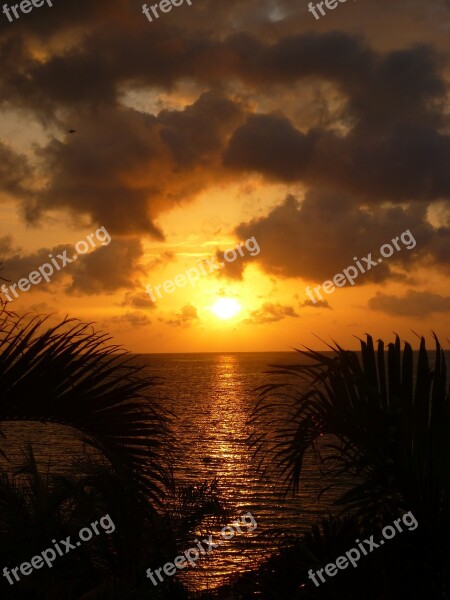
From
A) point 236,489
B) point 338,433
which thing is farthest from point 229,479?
point 338,433

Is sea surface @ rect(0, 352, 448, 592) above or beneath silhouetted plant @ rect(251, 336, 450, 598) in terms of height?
beneath

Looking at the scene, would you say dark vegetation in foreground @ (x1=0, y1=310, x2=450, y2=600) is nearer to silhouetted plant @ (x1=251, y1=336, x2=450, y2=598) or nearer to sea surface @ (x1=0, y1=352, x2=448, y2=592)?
silhouetted plant @ (x1=251, y1=336, x2=450, y2=598)

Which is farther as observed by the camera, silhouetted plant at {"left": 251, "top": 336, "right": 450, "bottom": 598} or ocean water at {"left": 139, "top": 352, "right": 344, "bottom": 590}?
ocean water at {"left": 139, "top": 352, "right": 344, "bottom": 590}

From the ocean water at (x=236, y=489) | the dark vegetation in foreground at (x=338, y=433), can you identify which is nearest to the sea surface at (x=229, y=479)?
the ocean water at (x=236, y=489)

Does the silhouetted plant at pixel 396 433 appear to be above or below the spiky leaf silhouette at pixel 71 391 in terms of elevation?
below

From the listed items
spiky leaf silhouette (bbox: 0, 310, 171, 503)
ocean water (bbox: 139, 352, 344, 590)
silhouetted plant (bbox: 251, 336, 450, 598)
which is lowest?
ocean water (bbox: 139, 352, 344, 590)

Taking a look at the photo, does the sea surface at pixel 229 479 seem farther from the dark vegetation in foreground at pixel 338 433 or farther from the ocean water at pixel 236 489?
the dark vegetation in foreground at pixel 338 433

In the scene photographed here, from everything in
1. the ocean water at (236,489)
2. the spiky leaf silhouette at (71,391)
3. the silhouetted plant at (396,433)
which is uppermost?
the spiky leaf silhouette at (71,391)

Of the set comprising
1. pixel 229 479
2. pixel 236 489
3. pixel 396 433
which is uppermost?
pixel 396 433

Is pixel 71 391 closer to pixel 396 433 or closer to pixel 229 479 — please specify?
pixel 396 433

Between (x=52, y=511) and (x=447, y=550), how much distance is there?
10.0 ft

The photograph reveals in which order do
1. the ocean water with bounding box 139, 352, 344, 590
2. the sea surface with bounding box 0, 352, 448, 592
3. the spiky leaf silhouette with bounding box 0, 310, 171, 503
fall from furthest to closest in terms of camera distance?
the ocean water with bounding box 139, 352, 344, 590, the sea surface with bounding box 0, 352, 448, 592, the spiky leaf silhouette with bounding box 0, 310, 171, 503

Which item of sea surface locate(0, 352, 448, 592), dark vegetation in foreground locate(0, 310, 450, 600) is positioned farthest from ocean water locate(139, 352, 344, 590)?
dark vegetation in foreground locate(0, 310, 450, 600)

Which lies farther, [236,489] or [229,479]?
[229,479]
